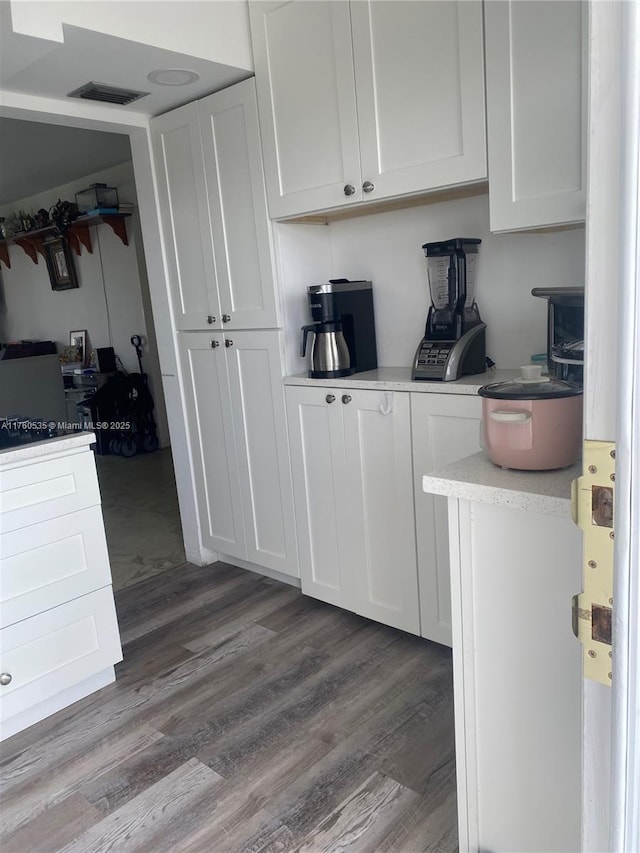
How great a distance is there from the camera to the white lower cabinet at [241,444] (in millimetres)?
2697

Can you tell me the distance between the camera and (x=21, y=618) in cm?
206

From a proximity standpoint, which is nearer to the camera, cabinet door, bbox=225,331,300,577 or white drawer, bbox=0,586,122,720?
white drawer, bbox=0,586,122,720

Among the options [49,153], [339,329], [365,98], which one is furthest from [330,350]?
[49,153]

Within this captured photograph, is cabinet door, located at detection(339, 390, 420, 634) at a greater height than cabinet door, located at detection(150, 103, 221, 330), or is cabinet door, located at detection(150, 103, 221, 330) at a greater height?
cabinet door, located at detection(150, 103, 221, 330)

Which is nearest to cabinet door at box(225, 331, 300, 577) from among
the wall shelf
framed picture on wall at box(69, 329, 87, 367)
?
the wall shelf

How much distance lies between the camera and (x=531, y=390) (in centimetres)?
120

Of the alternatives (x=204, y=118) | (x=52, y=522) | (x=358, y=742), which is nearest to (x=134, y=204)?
(x=204, y=118)

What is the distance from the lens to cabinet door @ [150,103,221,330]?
2.73 metres

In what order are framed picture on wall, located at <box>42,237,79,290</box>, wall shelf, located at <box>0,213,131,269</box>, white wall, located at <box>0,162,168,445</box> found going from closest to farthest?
wall shelf, located at <box>0,213,131,269</box>, white wall, located at <box>0,162,168,445</box>, framed picture on wall, located at <box>42,237,79,290</box>

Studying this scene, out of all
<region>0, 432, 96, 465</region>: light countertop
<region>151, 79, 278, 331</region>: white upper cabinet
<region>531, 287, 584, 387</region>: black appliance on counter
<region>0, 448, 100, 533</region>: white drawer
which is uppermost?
<region>151, 79, 278, 331</region>: white upper cabinet

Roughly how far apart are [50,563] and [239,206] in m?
1.50

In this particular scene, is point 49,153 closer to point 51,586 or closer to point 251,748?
point 51,586

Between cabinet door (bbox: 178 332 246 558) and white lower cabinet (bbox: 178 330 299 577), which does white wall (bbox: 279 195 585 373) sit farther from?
cabinet door (bbox: 178 332 246 558)

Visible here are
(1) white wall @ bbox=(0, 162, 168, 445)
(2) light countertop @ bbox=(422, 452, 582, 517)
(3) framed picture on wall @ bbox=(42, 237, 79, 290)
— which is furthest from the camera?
(3) framed picture on wall @ bbox=(42, 237, 79, 290)
